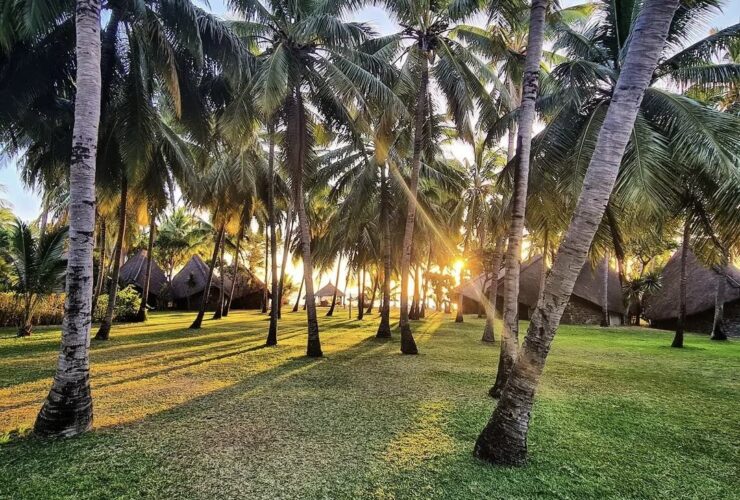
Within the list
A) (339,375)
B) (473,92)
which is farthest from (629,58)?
(473,92)

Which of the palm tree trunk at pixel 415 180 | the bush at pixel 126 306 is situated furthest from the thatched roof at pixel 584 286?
the bush at pixel 126 306

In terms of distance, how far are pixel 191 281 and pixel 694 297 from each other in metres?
36.2

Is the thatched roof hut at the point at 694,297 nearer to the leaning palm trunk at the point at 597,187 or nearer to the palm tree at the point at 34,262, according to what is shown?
the leaning palm trunk at the point at 597,187

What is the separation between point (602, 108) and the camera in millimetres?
10047

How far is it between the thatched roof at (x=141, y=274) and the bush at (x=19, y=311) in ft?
52.6

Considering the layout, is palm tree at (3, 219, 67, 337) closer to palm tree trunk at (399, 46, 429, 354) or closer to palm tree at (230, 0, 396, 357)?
palm tree at (230, 0, 396, 357)

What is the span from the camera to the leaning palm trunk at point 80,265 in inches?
189

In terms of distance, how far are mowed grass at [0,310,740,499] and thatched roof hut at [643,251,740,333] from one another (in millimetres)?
14250

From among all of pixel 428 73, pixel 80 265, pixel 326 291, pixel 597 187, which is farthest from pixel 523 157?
pixel 326 291

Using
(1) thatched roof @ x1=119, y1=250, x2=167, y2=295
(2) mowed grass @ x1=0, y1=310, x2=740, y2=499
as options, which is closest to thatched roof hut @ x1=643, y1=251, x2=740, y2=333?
(2) mowed grass @ x1=0, y1=310, x2=740, y2=499

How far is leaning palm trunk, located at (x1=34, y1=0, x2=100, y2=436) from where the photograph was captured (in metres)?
4.79

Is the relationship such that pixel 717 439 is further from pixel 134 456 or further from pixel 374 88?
pixel 374 88

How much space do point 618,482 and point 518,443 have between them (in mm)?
970

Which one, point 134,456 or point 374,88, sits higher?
point 374,88
